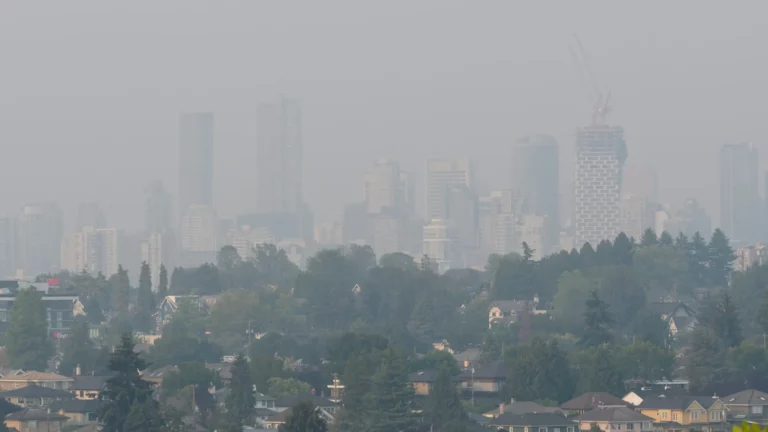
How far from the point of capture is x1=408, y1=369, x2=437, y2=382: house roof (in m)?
93.6

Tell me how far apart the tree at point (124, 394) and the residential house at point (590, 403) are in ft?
63.0

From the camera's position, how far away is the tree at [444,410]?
81.2 metres

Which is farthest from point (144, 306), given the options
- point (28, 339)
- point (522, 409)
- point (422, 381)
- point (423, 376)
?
point (522, 409)

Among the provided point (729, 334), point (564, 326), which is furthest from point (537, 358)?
point (564, 326)

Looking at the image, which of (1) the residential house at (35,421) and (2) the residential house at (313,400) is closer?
(1) the residential house at (35,421)

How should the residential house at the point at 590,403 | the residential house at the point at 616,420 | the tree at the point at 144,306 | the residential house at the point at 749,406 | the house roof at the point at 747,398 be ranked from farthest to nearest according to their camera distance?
1. the tree at the point at 144,306
2. the house roof at the point at 747,398
3. the residential house at the point at 590,403
4. the residential house at the point at 749,406
5. the residential house at the point at 616,420

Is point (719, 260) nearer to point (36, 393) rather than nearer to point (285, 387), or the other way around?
point (285, 387)

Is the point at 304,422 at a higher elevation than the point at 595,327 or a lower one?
lower

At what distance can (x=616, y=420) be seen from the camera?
8344 cm

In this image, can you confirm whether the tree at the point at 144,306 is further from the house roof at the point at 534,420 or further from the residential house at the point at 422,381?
the house roof at the point at 534,420

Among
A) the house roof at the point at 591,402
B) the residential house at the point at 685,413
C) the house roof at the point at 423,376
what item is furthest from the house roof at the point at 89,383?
the residential house at the point at 685,413

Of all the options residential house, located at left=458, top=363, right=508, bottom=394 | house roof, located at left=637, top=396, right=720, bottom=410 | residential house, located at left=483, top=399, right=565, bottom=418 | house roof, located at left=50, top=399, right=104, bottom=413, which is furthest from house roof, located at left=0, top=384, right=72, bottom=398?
house roof, located at left=637, top=396, right=720, bottom=410

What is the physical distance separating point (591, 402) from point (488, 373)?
446 inches

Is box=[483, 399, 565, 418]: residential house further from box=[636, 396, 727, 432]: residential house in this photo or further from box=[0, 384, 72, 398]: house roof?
box=[0, 384, 72, 398]: house roof
